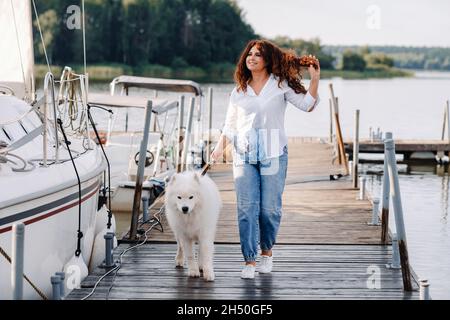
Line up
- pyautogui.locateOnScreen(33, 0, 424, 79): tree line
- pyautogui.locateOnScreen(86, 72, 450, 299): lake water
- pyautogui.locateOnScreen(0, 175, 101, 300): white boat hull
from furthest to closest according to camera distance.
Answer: pyautogui.locateOnScreen(33, 0, 424, 79): tree line
pyautogui.locateOnScreen(86, 72, 450, 299): lake water
pyautogui.locateOnScreen(0, 175, 101, 300): white boat hull

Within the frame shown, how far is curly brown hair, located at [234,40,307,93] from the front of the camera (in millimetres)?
6574

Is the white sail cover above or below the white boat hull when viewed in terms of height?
above

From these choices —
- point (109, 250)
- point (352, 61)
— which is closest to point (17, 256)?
point (109, 250)

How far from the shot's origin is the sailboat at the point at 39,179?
6571mm

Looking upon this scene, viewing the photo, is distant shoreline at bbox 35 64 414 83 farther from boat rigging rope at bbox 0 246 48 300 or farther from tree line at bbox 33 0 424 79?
boat rigging rope at bbox 0 246 48 300

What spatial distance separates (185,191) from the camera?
257 inches

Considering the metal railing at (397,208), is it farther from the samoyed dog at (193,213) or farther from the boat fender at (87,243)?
the boat fender at (87,243)

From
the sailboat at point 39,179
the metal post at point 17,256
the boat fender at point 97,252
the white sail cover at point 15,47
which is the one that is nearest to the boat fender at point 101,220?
the sailboat at point 39,179

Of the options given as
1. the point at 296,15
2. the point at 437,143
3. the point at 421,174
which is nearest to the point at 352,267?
the point at 296,15

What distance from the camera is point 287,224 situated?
32.5 feet

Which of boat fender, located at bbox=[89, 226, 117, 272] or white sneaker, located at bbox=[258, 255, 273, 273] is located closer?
white sneaker, located at bbox=[258, 255, 273, 273]

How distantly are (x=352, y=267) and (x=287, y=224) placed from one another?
2.44 metres

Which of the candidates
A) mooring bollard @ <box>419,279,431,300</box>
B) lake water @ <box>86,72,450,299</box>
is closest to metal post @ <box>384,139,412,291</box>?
mooring bollard @ <box>419,279,431,300</box>

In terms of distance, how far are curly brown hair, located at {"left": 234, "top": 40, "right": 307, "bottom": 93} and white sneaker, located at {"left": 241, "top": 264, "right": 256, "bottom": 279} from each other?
1.48m
